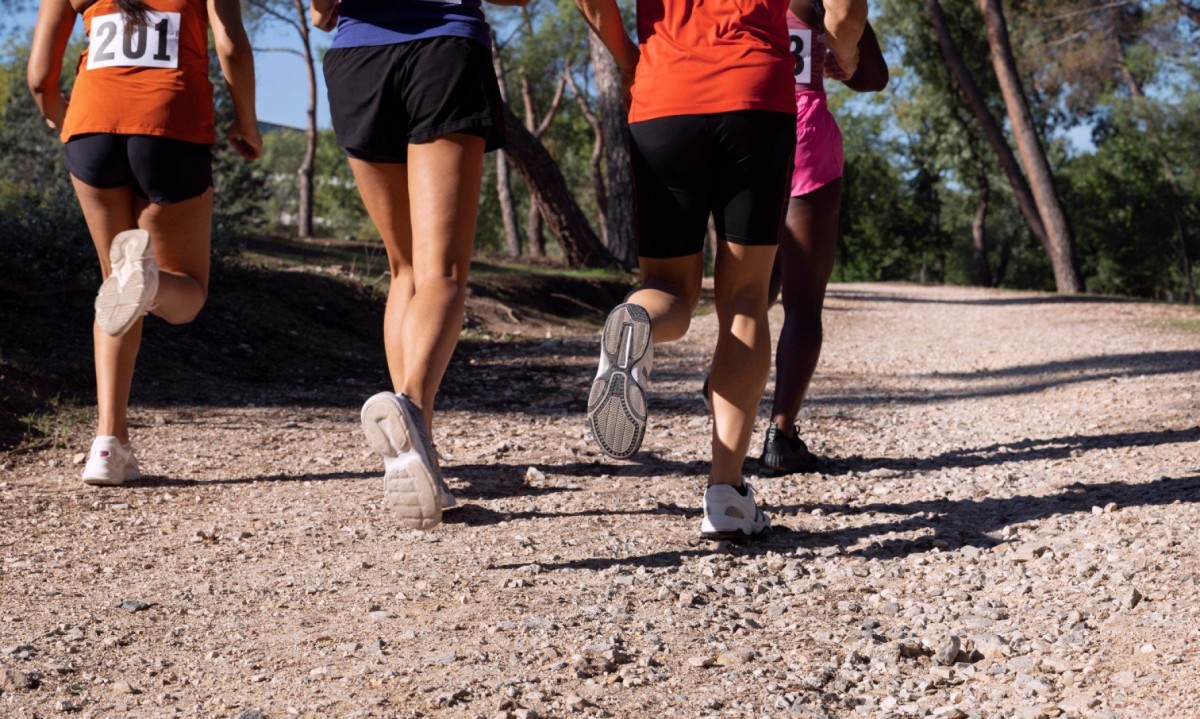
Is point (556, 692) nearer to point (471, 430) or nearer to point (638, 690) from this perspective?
point (638, 690)

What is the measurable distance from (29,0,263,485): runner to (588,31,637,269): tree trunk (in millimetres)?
11211

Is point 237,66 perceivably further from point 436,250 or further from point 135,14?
point 436,250

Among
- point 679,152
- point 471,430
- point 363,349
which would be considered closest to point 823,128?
point 679,152

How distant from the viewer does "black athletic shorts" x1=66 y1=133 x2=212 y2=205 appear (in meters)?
4.03

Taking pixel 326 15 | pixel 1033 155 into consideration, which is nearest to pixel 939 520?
pixel 326 15

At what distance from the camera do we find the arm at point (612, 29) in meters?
3.36

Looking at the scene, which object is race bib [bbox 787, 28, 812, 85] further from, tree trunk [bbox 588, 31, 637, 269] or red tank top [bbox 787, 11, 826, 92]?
tree trunk [bbox 588, 31, 637, 269]

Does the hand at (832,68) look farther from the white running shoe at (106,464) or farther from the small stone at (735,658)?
the white running shoe at (106,464)

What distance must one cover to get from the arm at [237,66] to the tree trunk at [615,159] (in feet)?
36.3

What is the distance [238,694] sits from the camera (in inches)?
91.8

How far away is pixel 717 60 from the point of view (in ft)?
10.5

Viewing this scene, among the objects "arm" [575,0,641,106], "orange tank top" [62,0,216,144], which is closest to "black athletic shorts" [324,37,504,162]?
"arm" [575,0,641,106]

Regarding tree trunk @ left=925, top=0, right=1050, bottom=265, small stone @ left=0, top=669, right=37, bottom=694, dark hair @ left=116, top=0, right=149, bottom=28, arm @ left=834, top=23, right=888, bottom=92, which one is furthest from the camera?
tree trunk @ left=925, top=0, right=1050, bottom=265

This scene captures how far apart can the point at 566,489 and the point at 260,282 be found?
5269 millimetres
